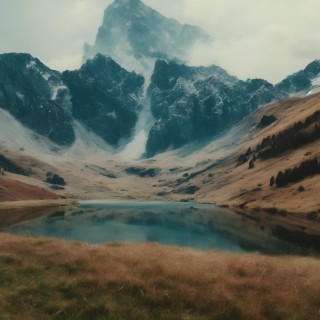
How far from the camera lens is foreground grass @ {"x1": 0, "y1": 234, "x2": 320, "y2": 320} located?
20.2 m

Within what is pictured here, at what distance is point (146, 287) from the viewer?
74.0 feet

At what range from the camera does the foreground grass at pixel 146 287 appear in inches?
794

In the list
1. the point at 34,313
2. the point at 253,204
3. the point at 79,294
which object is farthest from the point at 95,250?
the point at 253,204

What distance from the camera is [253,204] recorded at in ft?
636

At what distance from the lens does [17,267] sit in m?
25.8

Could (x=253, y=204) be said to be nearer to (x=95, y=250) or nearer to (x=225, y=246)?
(x=225, y=246)

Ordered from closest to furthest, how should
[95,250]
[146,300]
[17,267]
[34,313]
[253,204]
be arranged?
[34,313], [146,300], [17,267], [95,250], [253,204]

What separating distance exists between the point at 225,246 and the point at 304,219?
58.3 m

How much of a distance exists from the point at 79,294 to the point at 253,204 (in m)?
179

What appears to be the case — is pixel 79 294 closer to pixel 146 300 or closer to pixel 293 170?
pixel 146 300

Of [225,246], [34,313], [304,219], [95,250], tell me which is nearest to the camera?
[34,313]

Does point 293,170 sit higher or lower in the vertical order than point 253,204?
higher

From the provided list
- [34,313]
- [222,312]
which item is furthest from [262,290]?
[34,313]

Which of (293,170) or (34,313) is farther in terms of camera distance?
(293,170)
